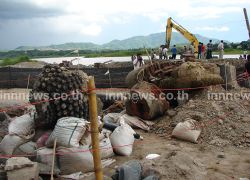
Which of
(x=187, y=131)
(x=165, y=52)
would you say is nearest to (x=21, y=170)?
(x=187, y=131)

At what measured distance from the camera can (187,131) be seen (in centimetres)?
663

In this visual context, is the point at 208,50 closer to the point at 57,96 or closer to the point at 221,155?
the point at 221,155

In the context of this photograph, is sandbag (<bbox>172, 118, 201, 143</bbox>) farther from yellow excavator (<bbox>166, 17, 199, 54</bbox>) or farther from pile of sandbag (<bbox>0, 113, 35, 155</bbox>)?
yellow excavator (<bbox>166, 17, 199, 54</bbox>)

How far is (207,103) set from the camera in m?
7.78

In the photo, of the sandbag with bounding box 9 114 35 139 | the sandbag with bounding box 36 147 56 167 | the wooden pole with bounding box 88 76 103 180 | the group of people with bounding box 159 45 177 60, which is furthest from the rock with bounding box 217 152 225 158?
the group of people with bounding box 159 45 177 60

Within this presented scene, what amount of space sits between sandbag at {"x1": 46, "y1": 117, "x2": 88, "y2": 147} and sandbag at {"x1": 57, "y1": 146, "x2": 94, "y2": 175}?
87 millimetres

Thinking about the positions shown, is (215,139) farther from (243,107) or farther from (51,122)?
(51,122)

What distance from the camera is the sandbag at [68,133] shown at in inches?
197

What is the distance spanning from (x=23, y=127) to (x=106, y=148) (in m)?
1.41

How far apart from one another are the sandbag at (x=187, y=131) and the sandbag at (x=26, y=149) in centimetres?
259

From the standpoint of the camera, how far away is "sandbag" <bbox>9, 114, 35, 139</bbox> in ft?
18.9

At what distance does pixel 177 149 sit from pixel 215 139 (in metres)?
0.94

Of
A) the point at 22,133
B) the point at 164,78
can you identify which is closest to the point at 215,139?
the point at 164,78

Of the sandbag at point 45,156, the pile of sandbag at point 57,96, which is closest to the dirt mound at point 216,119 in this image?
the pile of sandbag at point 57,96
